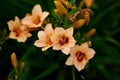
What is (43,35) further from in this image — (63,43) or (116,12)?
(116,12)

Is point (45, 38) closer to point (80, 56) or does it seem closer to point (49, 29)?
point (49, 29)

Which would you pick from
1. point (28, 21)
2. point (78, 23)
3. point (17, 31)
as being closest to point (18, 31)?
point (17, 31)

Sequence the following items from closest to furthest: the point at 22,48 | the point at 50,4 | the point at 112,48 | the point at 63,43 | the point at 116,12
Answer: the point at 63,43, the point at 50,4, the point at 22,48, the point at 112,48, the point at 116,12

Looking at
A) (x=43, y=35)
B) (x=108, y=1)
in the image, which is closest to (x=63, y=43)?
(x=43, y=35)

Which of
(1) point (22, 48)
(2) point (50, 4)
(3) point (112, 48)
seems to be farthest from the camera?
(3) point (112, 48)

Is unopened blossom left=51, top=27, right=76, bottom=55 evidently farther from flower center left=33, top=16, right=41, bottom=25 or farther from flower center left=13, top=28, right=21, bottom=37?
flower center left=13, top=28, right=21, bottom=37

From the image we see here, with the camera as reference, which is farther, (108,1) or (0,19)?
(108,1)

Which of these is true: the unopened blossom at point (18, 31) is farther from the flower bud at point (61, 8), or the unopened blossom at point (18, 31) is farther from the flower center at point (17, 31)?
the flower bud at point (61, 8)
